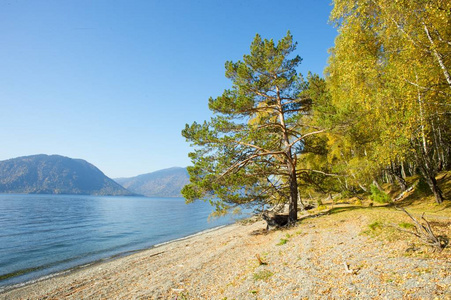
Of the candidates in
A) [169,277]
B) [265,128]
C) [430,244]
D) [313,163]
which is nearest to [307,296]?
[430,244]

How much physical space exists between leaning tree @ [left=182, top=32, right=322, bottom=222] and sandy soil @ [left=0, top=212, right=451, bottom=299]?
3782 mm

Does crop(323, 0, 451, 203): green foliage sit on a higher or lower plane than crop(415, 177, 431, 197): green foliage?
higher

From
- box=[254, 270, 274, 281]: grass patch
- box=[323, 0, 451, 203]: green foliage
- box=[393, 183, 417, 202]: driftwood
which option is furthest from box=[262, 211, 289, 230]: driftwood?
box=[393, 183, 417, 202]: driftwood

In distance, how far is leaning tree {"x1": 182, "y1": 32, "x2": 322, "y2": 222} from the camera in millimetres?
14625

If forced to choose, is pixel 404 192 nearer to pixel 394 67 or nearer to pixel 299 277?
pixel 394 67

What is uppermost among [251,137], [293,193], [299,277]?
[251,137]

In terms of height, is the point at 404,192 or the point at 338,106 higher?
the point at 338,106

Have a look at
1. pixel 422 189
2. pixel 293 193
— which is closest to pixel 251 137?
pixel 293 193

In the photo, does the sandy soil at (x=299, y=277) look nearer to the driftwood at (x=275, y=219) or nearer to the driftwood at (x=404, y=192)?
the driftwood at (x=275, y=219)

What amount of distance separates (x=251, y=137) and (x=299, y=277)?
8.66 m

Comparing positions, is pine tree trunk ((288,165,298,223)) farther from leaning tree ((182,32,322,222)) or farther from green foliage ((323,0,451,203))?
green foliage ((323,0,451,203))

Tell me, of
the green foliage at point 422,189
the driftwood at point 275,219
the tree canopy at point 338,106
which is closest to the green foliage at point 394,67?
the tree canopy at point 338,106

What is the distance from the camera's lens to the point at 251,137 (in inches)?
552

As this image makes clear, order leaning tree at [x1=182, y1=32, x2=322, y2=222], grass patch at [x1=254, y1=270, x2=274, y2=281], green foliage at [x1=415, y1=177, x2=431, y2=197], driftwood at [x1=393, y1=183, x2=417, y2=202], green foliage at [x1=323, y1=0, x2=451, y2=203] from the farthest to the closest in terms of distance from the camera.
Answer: driftwood at [x1=393, y1=183, x2=417, y2=202] → green foliage at [x1=415, y1=177, x2=431, y2=197] → leaning tree at [x1=182, y1=32, x2=322, y2=222] → green foliage at [x1=323, y1=0, x2=451, y2=203] → grass patch at [x1=254, y1=270, x2=274, y2=281]
